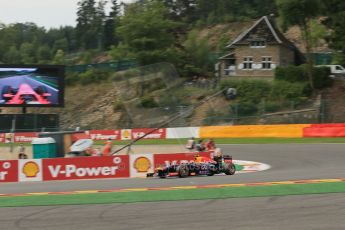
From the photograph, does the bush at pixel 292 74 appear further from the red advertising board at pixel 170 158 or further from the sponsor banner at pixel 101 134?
the red advertising board at pixel 170 158

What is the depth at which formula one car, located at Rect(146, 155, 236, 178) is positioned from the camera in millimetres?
19531

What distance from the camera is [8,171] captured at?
69.7 ft

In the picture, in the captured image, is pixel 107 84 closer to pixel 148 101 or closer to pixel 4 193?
pixel 148 101

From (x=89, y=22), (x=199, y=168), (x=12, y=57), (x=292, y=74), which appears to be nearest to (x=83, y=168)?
(x=199, y=168)

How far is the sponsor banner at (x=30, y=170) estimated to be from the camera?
21.2 meters

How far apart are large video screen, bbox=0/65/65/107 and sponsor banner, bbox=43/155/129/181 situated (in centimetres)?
3112

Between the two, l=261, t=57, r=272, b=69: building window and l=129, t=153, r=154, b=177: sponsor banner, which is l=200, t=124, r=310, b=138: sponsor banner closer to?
l=129, t=153, r=154, b=177: sponsor banner

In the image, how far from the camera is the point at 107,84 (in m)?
80.9

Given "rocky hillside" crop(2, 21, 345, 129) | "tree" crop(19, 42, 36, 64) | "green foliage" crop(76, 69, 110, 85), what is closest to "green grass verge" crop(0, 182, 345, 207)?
"rocky hillside" crop(2, 21, 345, 129)

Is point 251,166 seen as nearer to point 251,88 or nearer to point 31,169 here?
point 31,169

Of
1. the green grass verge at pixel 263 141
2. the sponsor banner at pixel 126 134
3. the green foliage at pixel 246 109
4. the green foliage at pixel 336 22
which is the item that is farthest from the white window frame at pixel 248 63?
the green grass verge at pixel 263 141

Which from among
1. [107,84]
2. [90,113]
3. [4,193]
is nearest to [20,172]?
[4,193]

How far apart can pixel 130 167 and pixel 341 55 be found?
41663mm

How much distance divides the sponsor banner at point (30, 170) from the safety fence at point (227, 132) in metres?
17.6
